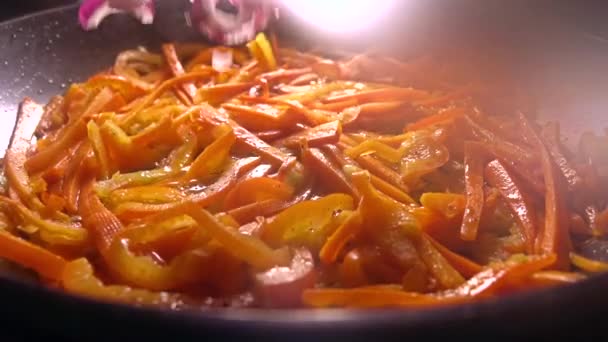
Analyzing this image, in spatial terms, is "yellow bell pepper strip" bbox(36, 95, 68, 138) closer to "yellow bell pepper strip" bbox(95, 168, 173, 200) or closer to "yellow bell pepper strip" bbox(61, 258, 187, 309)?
"yellow bell pepper strip" bbox(95, 168, 173, 200)

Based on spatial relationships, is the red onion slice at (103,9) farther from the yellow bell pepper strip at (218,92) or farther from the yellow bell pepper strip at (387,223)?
the yellow bell pepper strip at (387,223)

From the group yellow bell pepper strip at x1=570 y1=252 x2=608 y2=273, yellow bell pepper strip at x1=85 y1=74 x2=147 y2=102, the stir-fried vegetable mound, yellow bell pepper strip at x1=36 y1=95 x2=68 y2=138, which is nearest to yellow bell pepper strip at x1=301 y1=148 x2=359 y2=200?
the stir-fried vegetable mound

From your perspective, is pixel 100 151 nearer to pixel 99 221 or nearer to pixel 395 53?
pixel 99 221

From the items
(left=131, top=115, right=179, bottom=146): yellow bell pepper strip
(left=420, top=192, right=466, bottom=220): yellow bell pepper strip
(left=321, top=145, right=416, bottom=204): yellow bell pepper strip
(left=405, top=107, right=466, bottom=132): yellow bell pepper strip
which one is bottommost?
(left=131, top=115, right=179, bottom=146): yellow bell pepper strip

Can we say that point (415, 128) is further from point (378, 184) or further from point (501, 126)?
point (378, 184)

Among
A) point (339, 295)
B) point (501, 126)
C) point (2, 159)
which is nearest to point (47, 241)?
point (2, 159)

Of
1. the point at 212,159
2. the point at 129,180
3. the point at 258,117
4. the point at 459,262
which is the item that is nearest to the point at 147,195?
the point at 129,180

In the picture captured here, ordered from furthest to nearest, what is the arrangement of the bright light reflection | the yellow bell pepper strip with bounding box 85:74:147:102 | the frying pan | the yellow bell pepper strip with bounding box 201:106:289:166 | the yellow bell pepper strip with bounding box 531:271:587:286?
1. the bright light reflection
2. the yellow bell pepper strip with bounding box 85:74:147:102
3. the yellow bell pepper strip with bounding box 201:106:289:166
4. the yellow bell pepper strip with bounding box 531:271:587:286
5. the frying pan
